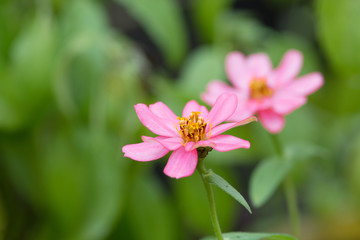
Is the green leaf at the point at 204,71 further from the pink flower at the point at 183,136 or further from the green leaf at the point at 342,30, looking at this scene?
the pink flower at the point at 183,136

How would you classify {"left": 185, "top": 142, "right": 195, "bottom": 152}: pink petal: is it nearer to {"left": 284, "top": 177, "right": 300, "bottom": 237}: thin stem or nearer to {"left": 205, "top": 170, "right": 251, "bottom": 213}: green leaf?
{"left": 205, "top": 170, "right": 251, "bottom": 213}: green leaf

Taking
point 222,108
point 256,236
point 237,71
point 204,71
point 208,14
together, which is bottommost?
point 256,236

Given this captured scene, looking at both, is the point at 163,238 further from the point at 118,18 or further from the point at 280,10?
the point at 280,10

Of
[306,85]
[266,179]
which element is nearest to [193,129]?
[266,179]

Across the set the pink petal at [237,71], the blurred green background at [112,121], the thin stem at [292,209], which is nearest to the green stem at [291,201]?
the thin stem at [292,209]

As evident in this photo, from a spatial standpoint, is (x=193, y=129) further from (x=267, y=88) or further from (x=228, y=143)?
(x=267, y=88)
